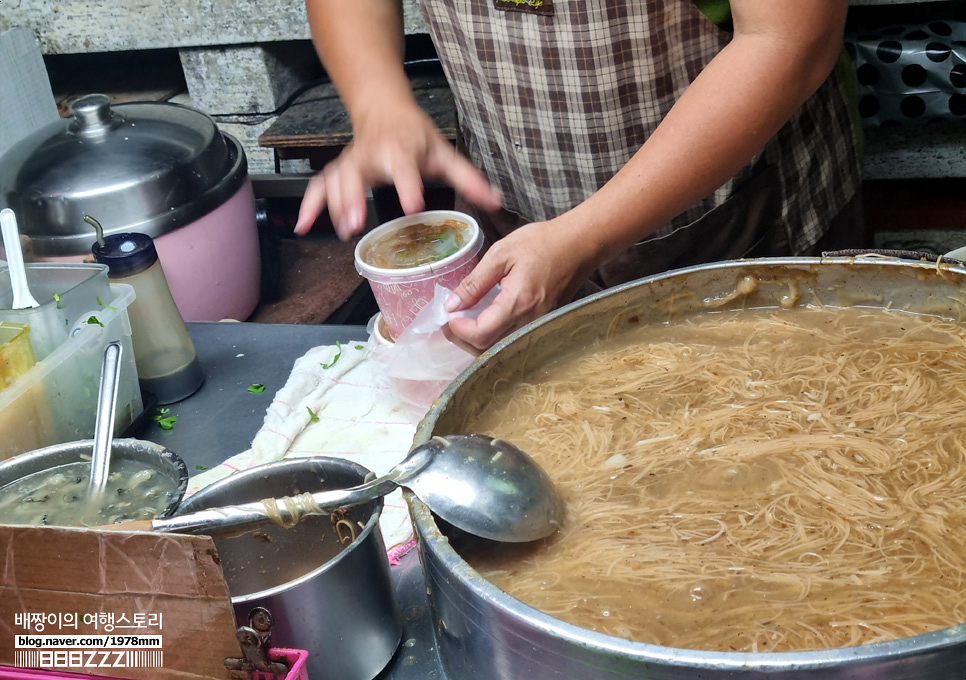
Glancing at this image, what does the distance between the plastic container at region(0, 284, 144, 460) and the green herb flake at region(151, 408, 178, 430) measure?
2.1 inches

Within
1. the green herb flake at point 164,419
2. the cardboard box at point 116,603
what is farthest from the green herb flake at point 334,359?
the cardboard box at point 116,603

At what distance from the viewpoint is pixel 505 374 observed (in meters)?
1.67

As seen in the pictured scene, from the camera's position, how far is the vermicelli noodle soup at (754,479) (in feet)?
3.82

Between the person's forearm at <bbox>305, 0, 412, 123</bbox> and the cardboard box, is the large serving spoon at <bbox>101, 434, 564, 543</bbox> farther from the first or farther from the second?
the person's forearm at <bbox>305, 0, 412, 123</bbox>

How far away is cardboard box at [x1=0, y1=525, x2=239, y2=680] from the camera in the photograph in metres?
1.11

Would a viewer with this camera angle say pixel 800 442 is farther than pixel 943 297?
No

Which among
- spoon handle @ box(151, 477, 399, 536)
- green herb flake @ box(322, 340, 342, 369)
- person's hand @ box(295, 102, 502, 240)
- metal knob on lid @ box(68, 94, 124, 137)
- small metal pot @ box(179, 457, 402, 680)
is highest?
metal knob on lid @ box(68, 94, 124, 137)

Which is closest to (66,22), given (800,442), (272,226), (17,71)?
(17,71)

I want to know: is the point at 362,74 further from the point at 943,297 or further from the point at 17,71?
the point at 17,71

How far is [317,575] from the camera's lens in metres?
1.22

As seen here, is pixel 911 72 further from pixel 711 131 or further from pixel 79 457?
pixel 79 457

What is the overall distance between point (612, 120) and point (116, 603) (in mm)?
1536

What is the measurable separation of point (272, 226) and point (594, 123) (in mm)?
1550

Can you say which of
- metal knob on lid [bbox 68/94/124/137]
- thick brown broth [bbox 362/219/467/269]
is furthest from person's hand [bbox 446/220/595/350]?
metal knob on lid [bbox 68/94/124/137]
